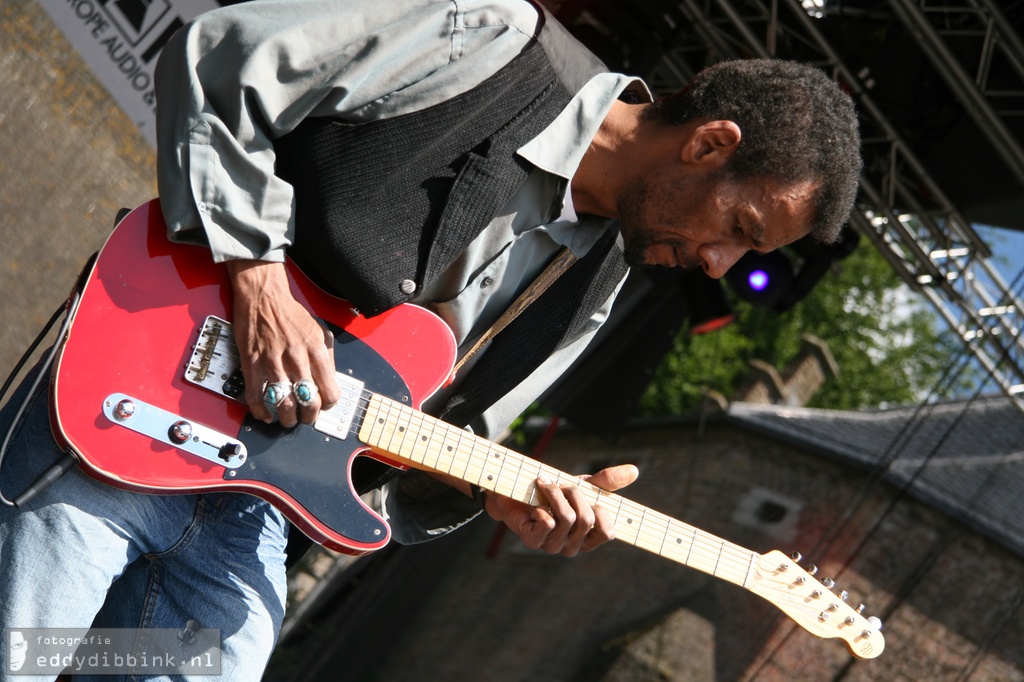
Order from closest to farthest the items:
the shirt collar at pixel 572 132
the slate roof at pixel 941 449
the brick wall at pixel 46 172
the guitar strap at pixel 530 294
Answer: the shirt collar at pixel 572 132 → the guitar strap at pixel 530 294 → the brick wall at pixel 46 172 → the slate roof at pixel 941 449


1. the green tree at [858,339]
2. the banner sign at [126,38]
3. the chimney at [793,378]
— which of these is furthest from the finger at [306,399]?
the green tree at [858,339]

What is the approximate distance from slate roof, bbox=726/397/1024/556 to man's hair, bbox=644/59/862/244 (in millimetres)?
10665

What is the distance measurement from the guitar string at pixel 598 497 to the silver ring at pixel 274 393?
237 mm

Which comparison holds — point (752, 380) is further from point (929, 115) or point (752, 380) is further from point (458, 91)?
point (458, 91)

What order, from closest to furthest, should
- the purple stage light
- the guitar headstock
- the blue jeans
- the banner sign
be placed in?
the blue jeans
the guitar headstock
the banner sign
the purple stage light

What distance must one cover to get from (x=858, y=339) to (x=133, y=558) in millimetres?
26102

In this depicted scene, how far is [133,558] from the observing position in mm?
2102

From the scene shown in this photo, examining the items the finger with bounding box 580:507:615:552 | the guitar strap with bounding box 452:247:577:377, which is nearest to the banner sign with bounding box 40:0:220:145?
the guitar strap with bounding box 452:247:577:377

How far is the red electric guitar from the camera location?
76.7 inches

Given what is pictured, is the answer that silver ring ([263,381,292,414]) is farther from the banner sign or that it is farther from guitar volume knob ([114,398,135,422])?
the banner sign

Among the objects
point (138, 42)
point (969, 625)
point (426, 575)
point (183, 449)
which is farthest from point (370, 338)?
point (426, 575)

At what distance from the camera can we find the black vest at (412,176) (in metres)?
2.08

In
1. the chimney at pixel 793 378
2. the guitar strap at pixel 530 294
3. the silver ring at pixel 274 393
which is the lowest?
the chimney at pixel 793 378

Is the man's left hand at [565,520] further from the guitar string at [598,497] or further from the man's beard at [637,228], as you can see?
the man's beard at [637,228]
